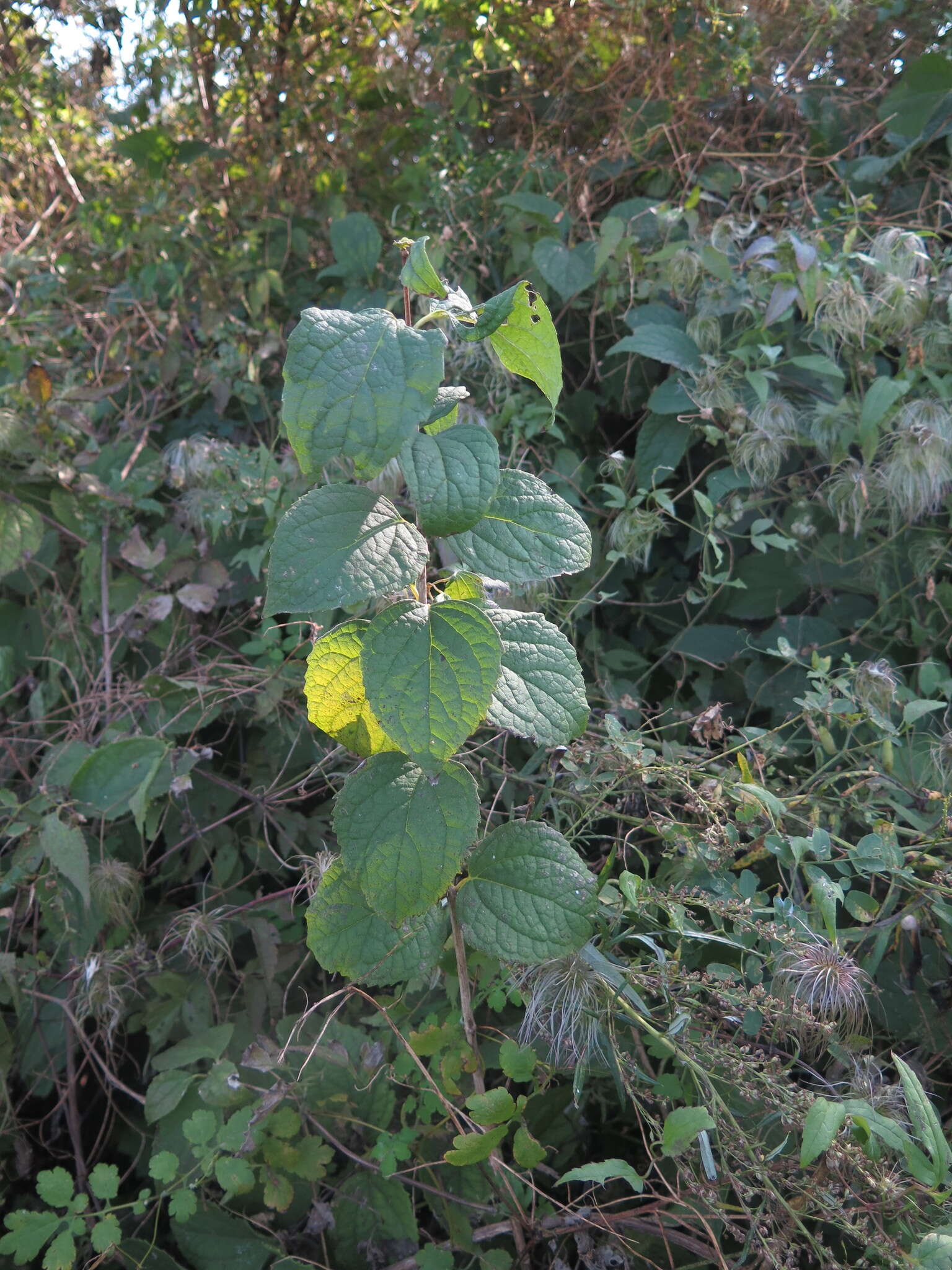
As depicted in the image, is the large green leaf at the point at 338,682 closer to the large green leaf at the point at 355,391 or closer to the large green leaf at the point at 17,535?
the large green leaf at the point at 355,391

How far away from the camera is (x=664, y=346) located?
5.64 ft

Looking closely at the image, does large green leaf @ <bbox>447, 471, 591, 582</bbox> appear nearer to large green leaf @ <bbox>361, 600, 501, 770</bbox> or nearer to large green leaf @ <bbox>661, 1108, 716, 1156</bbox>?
large green leaf @ <bbox>361, 600, 501, 770</bbox>

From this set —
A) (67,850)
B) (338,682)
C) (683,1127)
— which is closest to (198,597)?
(67,850)

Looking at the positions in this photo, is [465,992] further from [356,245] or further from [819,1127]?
[356,245]

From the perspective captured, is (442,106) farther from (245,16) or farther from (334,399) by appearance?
(334,399)

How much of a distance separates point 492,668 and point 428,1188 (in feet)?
2.54

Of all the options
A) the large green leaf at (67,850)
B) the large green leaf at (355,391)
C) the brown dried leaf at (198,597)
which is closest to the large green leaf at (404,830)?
the large green leaf at (355,391)

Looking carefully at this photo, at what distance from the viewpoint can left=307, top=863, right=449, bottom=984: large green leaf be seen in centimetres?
97

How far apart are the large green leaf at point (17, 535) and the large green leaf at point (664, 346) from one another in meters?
1.23

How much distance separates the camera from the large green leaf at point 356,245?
2.07m

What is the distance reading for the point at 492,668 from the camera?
84 cm

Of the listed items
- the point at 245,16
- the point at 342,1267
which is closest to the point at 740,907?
the point at 342,1267

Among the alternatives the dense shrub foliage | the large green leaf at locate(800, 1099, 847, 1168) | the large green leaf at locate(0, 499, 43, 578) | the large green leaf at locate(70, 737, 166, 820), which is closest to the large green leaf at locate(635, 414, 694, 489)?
the dense shrub foliage

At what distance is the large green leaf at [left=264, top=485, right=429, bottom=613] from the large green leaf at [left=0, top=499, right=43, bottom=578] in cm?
121
